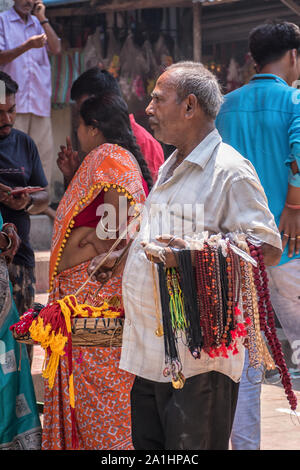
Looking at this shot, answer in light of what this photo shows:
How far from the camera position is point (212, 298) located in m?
2.50

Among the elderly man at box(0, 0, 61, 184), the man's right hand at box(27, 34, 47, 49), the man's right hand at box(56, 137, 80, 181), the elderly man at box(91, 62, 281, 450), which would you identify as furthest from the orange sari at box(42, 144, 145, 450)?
the elderly man at box(0, 0, 61, 184)

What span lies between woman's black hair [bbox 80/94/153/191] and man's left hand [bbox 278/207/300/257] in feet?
2.68

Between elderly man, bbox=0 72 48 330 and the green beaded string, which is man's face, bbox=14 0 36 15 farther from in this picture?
the green beaded string

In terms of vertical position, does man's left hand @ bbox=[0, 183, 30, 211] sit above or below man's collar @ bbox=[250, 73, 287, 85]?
below

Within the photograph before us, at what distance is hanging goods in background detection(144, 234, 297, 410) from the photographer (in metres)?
2.50

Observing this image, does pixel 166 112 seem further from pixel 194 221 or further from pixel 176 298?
pixel 176 298

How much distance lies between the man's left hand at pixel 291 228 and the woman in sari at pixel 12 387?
4.80ft

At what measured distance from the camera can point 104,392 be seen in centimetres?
385

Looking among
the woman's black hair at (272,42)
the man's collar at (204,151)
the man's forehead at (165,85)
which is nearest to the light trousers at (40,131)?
the woman's black hair at (272,42)

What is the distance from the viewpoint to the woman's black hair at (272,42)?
408 cm

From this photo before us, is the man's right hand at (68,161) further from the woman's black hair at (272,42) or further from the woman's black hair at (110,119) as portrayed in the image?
the woman's black hair at (272,42)

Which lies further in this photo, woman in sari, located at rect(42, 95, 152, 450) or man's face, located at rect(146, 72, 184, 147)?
woman in sari, located at rect(42, 95, 152, 450)

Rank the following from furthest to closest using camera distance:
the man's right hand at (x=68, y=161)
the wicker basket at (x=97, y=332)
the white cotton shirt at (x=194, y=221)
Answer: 1. the man's right hand at (x=68, y=161)
2. the wicker basket at (x=97, y=332)
3. the white cotton shirt at (x=194, y=221)

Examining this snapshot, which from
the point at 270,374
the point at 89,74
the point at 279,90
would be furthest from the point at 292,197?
the point at 270,374
